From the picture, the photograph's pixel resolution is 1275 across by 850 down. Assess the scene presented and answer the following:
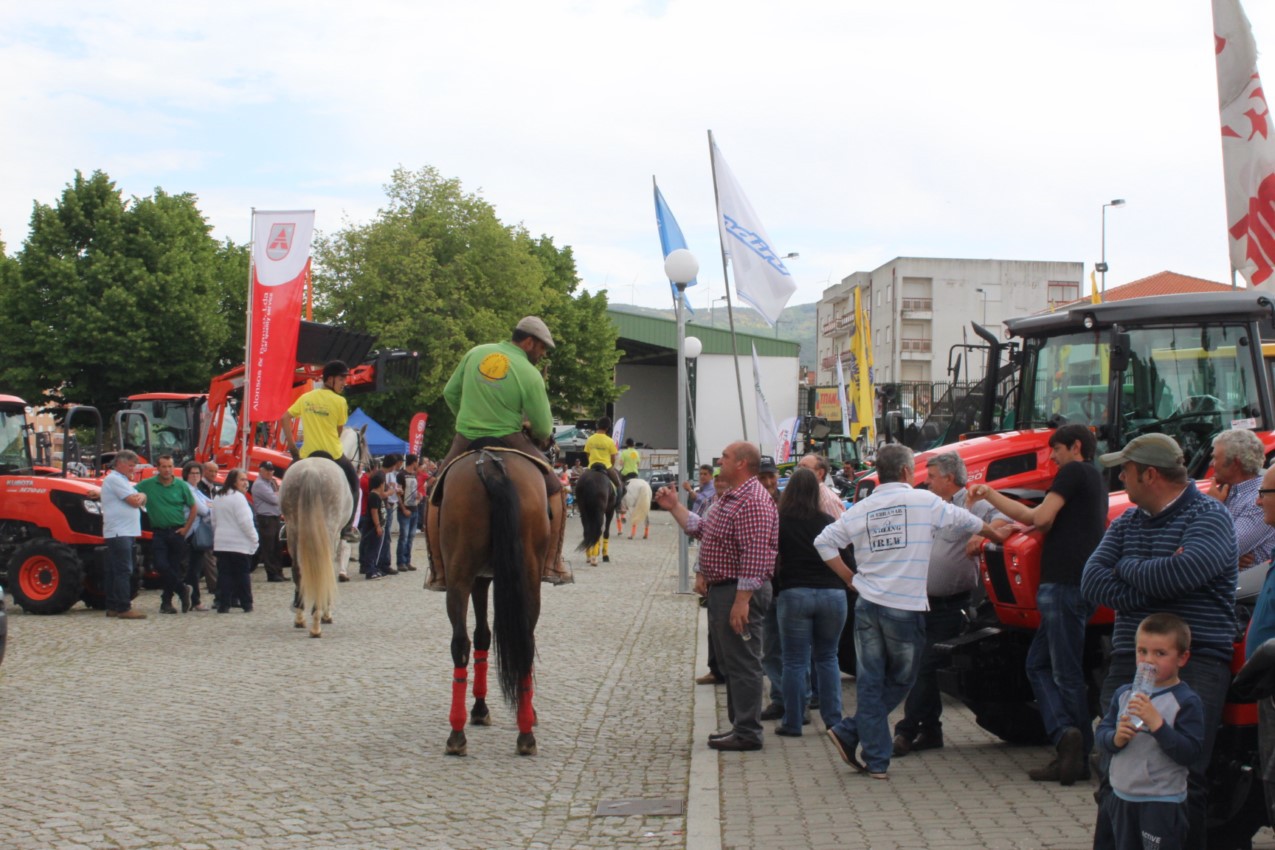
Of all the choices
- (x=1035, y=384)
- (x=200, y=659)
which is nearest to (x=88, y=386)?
(x=200, y=659)

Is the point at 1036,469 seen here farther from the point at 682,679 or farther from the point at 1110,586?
the point at 1110,586

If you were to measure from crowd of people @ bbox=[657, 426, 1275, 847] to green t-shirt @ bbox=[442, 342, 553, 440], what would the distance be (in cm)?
120

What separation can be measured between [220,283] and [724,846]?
4666cm

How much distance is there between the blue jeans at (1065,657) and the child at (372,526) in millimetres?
15198

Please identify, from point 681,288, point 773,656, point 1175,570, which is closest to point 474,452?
point 773,656

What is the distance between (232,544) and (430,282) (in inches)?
1267

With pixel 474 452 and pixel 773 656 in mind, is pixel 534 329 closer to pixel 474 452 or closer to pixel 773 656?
pixel 474 452

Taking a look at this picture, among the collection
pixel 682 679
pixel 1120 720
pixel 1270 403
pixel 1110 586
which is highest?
pixel 1270 403

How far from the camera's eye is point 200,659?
40.0 ft

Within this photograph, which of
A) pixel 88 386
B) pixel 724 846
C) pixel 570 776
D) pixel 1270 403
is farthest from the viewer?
pixel 88 386

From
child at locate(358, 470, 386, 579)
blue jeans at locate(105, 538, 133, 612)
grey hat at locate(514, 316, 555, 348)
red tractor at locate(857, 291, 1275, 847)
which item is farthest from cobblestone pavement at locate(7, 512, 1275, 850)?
child at locate(358, 470, 386, 579)

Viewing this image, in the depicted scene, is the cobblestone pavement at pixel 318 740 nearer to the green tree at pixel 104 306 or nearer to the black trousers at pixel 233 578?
the black trousers at pixel 233 578

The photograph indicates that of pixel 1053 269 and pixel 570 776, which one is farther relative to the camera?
pixel 1053 269

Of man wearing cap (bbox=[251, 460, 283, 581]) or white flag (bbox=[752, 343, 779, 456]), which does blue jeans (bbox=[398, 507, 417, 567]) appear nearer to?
man wearing cap (bbox=[251, 460, 283, 581])
